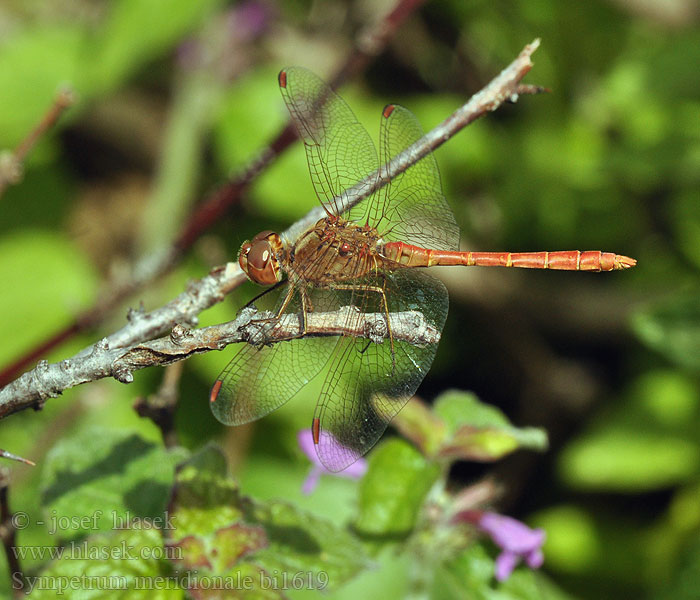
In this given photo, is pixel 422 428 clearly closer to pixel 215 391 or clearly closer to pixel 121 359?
pixel 215 391

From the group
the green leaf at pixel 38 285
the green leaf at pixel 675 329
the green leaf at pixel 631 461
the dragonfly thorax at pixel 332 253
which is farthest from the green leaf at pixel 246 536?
the green leaf at pixel 38 285

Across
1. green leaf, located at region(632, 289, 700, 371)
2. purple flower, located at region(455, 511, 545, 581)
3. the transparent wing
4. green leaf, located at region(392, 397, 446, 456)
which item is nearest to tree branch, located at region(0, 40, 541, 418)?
the transparent wing

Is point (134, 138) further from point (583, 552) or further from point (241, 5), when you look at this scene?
point (583, 552)

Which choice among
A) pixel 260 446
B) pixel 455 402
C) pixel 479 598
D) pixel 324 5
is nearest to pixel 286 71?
pixel 455 402

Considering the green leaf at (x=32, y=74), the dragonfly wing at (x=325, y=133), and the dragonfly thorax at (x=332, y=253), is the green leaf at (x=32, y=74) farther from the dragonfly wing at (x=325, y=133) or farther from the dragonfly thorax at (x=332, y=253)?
the dragonfly thorax at (x=332, y=253)

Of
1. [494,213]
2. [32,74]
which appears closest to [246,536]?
[494,213]

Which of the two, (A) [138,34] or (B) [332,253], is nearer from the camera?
(B) [332,253]
